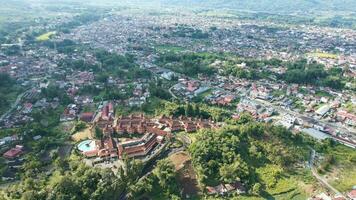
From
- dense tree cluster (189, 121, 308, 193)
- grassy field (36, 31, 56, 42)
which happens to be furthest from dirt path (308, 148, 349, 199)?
grassy field (36, 31, 56, 42)

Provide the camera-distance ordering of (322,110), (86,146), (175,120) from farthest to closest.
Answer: (322,110), (175,120), (86,146)

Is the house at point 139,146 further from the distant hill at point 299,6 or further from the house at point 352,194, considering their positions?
the distant hill at point 299,6

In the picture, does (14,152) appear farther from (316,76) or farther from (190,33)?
(190,33)

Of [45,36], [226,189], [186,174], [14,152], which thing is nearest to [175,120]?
[186,174]

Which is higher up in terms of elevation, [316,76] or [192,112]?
[192,112]

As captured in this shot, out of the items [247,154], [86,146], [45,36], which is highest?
[247,154]

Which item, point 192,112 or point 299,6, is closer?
point 192,112

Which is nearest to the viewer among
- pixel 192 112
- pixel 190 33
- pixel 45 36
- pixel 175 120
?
pixel 175 120

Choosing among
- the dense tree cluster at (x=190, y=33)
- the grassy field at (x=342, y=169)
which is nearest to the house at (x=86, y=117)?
the grassy field at (x=342, y=169)
